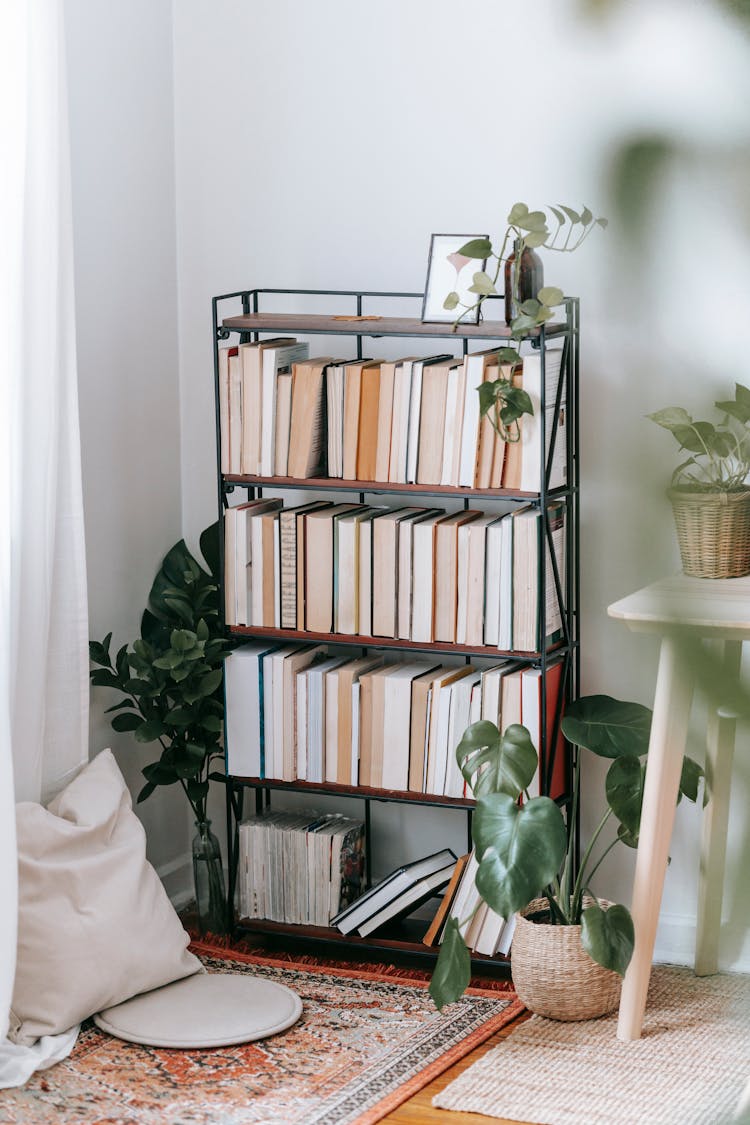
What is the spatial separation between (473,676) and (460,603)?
0.60 feet

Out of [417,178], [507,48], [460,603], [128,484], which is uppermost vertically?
[507,48]

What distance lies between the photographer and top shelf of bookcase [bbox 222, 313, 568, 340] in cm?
258

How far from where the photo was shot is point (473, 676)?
277 centimetres

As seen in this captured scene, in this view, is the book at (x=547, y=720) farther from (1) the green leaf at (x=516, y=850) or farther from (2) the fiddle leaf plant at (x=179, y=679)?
(2) the fiddle leaf plant at (x=179, y=679)

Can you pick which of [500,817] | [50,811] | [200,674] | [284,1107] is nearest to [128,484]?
[200,674]

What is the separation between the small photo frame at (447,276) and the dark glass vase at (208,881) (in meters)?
1.14

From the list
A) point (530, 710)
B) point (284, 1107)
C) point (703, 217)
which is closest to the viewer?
point (703, 217)

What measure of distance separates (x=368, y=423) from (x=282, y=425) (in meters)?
0.18

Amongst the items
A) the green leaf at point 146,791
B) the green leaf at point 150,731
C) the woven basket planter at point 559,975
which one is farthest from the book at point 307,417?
the woven basket planter at point 559,975

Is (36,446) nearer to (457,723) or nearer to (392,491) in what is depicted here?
(392,491)

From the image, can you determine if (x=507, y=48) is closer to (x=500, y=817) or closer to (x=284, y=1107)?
(x=500, y=817)

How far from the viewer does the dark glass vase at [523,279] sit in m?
2.52

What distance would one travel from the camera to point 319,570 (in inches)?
109

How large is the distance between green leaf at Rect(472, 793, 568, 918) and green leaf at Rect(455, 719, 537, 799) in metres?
0.04
